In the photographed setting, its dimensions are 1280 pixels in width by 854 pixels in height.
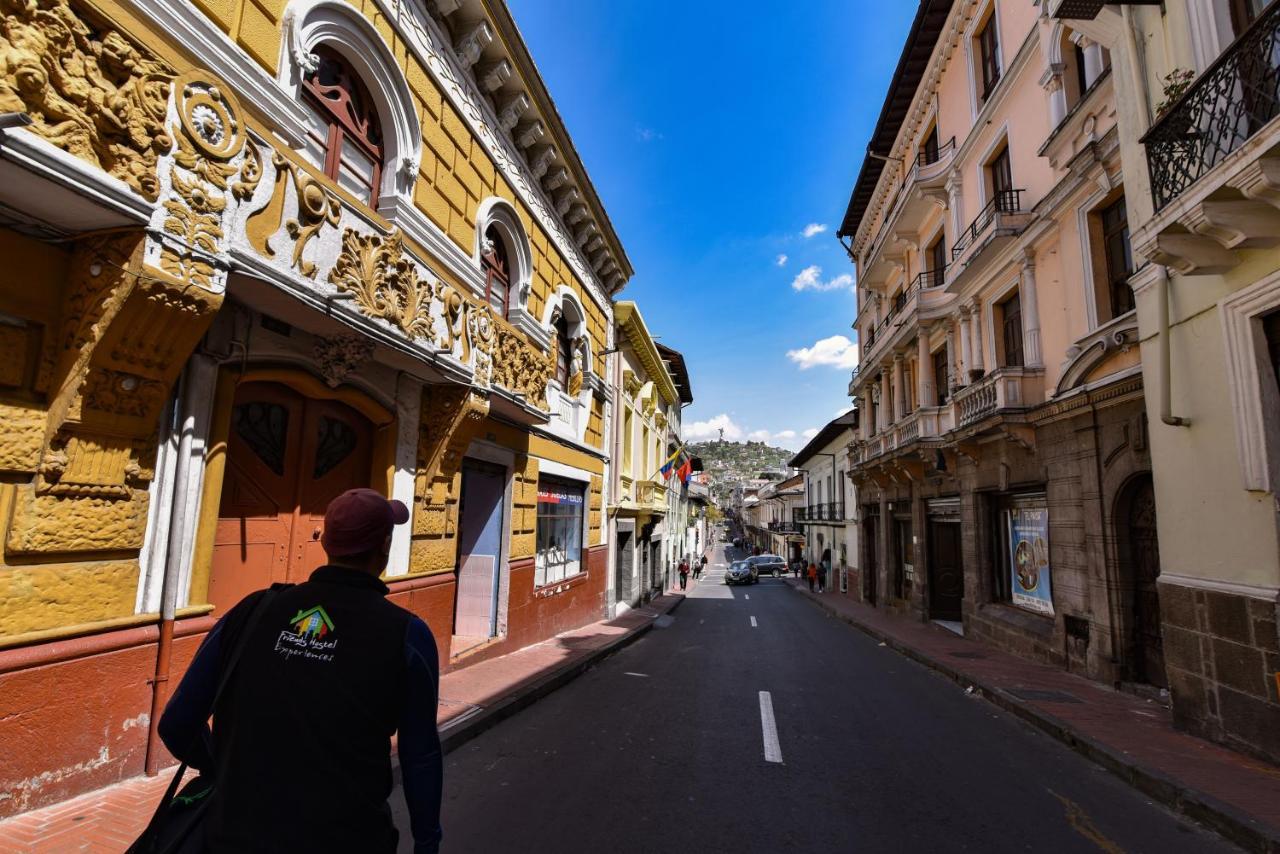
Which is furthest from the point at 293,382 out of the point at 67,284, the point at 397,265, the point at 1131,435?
the point at 1131,435

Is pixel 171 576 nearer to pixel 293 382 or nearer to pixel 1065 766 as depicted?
pixel 293 382

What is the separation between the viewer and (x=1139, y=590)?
8859 mm

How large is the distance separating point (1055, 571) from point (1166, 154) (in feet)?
22.9

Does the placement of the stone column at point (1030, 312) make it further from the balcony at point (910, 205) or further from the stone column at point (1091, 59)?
the balcony at point (910, 205)

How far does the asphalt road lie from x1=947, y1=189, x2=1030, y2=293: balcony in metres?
8.76

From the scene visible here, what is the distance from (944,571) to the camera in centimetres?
1653

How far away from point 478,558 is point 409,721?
319 inches

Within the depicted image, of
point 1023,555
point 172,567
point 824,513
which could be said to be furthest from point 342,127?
point 824,513

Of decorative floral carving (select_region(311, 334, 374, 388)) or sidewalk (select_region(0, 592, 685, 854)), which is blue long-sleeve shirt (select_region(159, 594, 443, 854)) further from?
decorative floral carving (select_region(311, 334, 374, 388))

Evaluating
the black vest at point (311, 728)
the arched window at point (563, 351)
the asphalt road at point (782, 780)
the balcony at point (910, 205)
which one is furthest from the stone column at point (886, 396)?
the black vest at point (311, 728)

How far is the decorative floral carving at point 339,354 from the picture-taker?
553cm

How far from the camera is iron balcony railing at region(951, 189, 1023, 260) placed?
12.1 m

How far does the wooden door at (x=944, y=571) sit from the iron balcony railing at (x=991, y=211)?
7.18m

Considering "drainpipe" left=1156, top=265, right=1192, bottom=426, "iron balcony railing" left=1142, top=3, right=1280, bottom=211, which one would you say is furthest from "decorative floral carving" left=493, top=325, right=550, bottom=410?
"drainpipe" left=1156, top=265, right=1192, bottom=426
